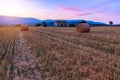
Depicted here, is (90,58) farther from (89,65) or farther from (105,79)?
(105,79)

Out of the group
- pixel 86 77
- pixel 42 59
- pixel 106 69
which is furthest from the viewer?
pixel 42 59

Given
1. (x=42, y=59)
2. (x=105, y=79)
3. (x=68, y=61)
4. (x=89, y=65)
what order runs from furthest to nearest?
(x=42, y=59), (x=68, y=61), (x=89, y=65), (x=105, y=79)

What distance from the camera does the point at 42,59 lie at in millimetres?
8531

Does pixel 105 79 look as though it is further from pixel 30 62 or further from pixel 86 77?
pixel 30 62

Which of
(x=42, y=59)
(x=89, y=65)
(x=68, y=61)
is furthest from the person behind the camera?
(x=42, y=59)

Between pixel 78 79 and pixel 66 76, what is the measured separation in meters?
0.44

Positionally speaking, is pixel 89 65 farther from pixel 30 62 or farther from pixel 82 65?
pixel 30 62

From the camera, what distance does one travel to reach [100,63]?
7.51m

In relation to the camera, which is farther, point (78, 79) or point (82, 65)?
point (82, 65)

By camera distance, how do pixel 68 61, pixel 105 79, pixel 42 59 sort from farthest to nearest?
pixel 42 59 < pixel 68 61 < pixel 105 79

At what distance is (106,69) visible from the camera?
6691mm

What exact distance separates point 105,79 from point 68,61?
8.19ft

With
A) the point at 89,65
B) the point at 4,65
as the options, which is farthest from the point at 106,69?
the point at 4,65

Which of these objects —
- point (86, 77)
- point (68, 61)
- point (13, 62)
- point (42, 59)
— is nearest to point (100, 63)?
point (68, 61)
